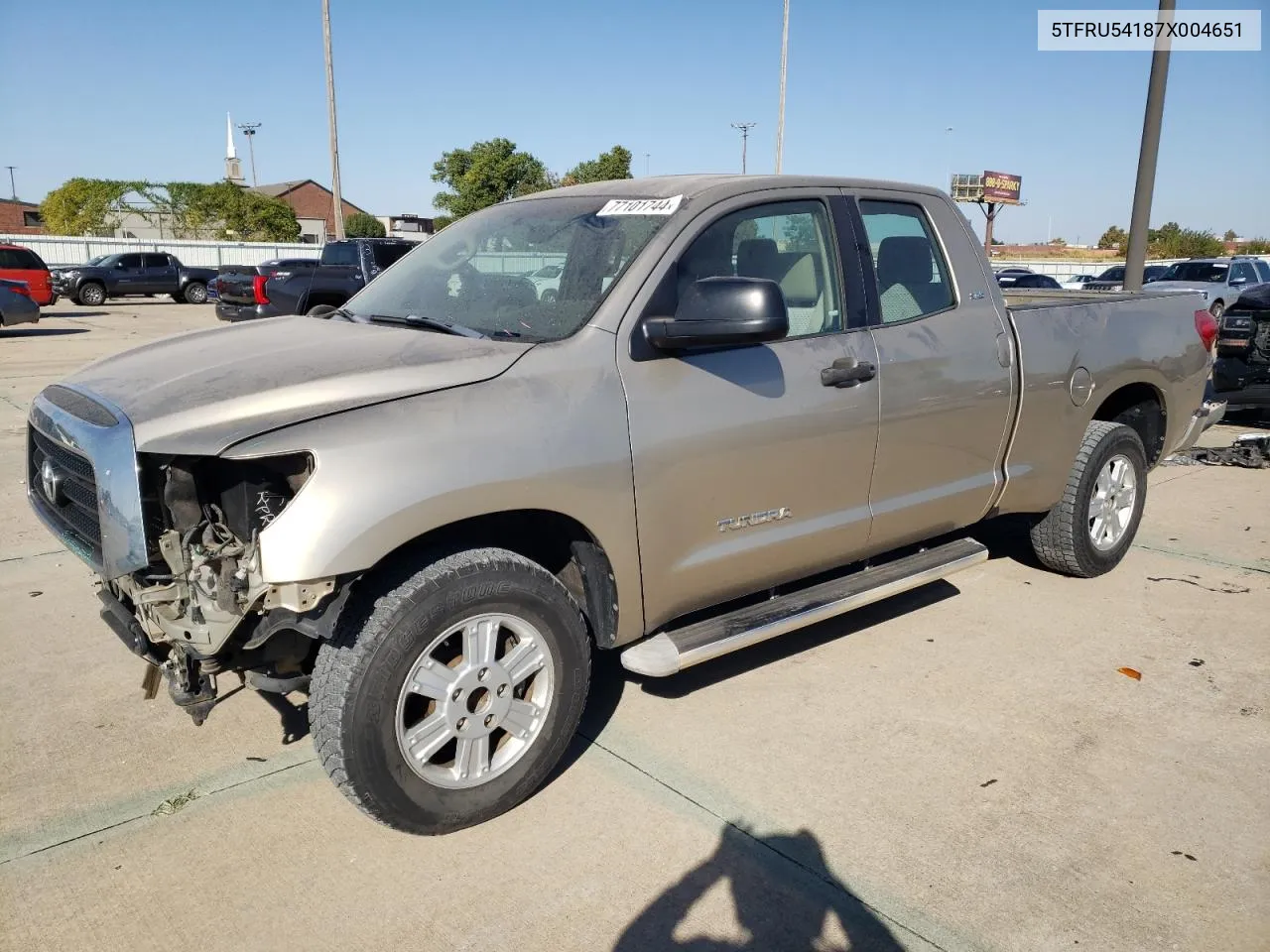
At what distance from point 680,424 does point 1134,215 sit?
30.0 feet

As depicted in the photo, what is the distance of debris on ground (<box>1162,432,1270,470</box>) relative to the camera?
8.27m

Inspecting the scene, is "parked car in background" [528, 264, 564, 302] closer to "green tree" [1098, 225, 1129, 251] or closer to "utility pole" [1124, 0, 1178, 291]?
"utility pole" [1124, 0, 1178, 291]

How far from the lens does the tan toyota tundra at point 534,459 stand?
2758 mm

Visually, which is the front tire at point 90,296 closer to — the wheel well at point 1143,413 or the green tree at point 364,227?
the wheel well at point 1143,413

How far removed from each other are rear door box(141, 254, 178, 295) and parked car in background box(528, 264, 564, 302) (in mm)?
32000

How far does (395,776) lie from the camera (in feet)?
9.41

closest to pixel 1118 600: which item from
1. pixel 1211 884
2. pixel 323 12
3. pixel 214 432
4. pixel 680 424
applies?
pixel 1211 884

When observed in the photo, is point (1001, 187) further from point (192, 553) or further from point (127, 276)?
point (192, 553)

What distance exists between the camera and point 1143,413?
562 cm

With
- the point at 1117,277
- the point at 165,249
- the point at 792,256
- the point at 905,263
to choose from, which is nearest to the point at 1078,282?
the point at 1117,277

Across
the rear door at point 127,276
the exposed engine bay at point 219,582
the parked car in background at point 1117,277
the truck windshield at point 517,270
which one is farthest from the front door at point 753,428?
the rear door at point 127,276

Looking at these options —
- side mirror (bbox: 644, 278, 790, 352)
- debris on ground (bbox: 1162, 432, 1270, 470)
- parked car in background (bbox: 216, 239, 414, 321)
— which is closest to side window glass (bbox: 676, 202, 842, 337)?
side mirror (bbox: 644, 278, 790, 352)

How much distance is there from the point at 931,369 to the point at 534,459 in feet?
6.32

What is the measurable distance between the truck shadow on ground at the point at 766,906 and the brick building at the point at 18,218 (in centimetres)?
8286
